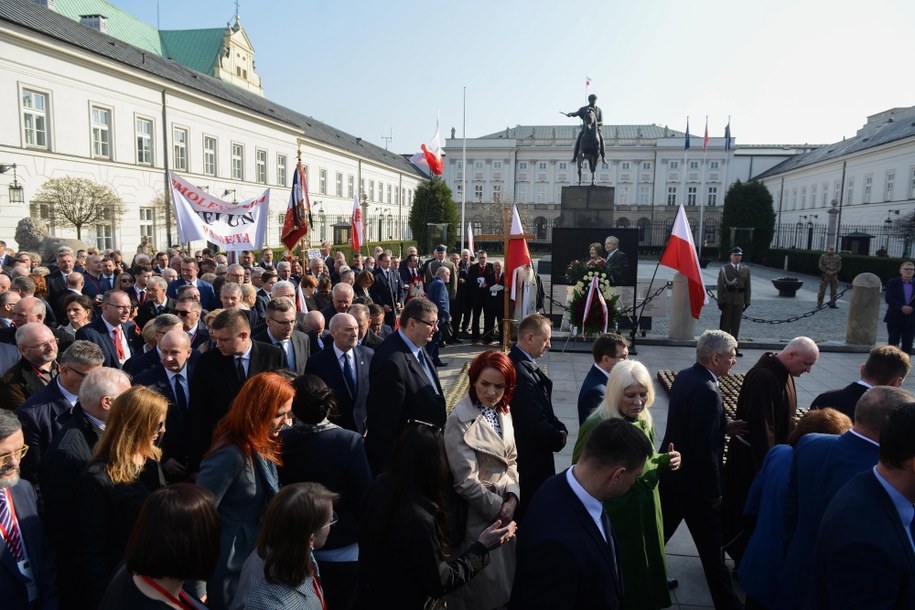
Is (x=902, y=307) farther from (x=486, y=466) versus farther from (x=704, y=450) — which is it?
(x=486, y=466)

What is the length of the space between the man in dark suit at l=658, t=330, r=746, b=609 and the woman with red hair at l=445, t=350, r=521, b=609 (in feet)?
3.70

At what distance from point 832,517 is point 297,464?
222cm

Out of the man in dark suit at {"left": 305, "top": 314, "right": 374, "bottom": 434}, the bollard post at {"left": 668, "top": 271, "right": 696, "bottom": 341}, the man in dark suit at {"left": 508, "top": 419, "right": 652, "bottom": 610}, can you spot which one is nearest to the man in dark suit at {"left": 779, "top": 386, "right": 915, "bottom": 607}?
the man in dark suit at {"left": 508, "top": 419, "right": 652, "bottom": 610}

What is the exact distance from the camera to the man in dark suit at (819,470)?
2631 mm

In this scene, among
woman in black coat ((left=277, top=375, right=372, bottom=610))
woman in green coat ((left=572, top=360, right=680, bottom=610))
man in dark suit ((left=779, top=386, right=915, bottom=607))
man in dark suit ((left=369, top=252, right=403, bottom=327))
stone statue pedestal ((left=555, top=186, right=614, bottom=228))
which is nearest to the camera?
man in dark suit ((left=779, top=386, right=915, bottom=607))

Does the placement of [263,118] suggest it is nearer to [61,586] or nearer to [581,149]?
[581,149]

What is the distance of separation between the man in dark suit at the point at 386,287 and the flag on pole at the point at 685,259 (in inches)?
191

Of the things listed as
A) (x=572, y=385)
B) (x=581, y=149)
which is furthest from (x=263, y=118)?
(x=572, y=385)

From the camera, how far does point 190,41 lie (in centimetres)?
5431

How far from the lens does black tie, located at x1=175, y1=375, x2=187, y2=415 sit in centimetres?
424

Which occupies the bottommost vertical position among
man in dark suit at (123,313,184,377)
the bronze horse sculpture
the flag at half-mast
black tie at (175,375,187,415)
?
black tie at (175,375,187,415)

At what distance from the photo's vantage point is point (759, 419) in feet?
13.3

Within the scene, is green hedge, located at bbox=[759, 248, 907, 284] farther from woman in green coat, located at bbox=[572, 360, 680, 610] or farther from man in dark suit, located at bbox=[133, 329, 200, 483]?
man in dark suit, located at bbox=[133, 329, 200, 483]

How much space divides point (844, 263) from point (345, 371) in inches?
1178
